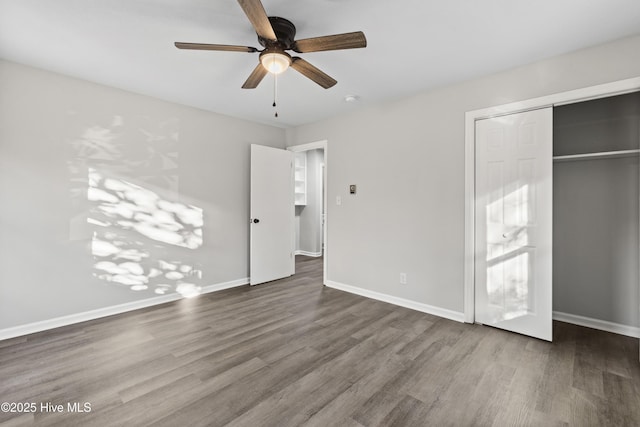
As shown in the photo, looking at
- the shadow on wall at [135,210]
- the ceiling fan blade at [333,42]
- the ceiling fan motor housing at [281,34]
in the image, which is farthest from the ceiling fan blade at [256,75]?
the shadow on wall at [135,210]

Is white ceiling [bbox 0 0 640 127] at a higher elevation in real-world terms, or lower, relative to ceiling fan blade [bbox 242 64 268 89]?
higher

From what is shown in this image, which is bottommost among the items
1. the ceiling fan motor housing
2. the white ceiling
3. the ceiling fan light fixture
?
the ceiling fan light fixture

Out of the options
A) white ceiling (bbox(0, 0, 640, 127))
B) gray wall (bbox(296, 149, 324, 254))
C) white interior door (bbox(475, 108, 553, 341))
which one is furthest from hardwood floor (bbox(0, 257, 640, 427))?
gray wall (bbox(296, 149, 324, 254))

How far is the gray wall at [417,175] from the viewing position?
257 cm

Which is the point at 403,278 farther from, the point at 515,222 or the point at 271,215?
the point at 271,215

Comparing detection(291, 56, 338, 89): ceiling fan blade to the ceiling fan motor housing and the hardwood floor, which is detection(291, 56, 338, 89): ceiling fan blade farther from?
the hardwood floor

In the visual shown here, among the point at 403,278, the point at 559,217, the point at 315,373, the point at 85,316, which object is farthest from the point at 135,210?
the point at 559,217

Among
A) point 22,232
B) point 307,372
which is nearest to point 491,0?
point 307,372

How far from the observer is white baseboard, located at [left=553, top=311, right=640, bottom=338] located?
272 cm

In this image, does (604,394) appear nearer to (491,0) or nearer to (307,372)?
(307,372)

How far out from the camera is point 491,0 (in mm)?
1850

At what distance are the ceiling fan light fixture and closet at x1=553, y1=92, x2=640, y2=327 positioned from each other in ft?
9.02

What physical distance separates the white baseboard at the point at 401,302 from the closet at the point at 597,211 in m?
1.15

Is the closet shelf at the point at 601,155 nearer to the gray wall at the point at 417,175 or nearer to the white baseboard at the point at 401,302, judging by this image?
the gray wall at the point at 417,175
